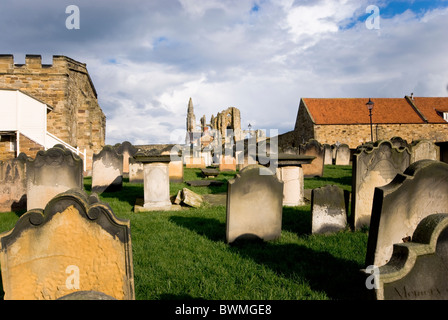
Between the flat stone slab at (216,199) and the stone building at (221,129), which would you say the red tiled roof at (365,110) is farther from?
the flat stone slab at (216,199)

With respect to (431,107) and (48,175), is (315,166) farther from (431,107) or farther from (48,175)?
(431,107)

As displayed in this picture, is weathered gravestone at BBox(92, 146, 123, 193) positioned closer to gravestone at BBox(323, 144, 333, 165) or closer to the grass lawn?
the grass lawn

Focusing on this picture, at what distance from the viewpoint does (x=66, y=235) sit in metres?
2.60

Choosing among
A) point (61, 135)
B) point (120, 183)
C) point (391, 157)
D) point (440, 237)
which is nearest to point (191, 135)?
point (61, 135)

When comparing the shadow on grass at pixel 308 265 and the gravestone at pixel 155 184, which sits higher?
the gravestone at pixel 155 184

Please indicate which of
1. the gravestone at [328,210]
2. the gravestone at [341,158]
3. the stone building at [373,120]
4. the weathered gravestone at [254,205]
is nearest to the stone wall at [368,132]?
the stone building at [373,120]

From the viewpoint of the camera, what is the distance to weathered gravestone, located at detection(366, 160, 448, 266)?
290cm

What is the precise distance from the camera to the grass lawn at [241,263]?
293 cm

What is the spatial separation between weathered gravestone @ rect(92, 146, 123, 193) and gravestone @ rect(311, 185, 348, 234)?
7.38m

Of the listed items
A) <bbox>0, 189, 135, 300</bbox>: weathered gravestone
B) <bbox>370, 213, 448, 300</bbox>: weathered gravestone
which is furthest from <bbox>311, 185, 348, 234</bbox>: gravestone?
<bbox>0, 189, 135, 300</bbox>: weathered gravestone

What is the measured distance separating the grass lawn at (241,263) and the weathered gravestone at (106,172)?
3877 millimetres

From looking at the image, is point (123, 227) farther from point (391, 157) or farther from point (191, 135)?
point (191, 135)
